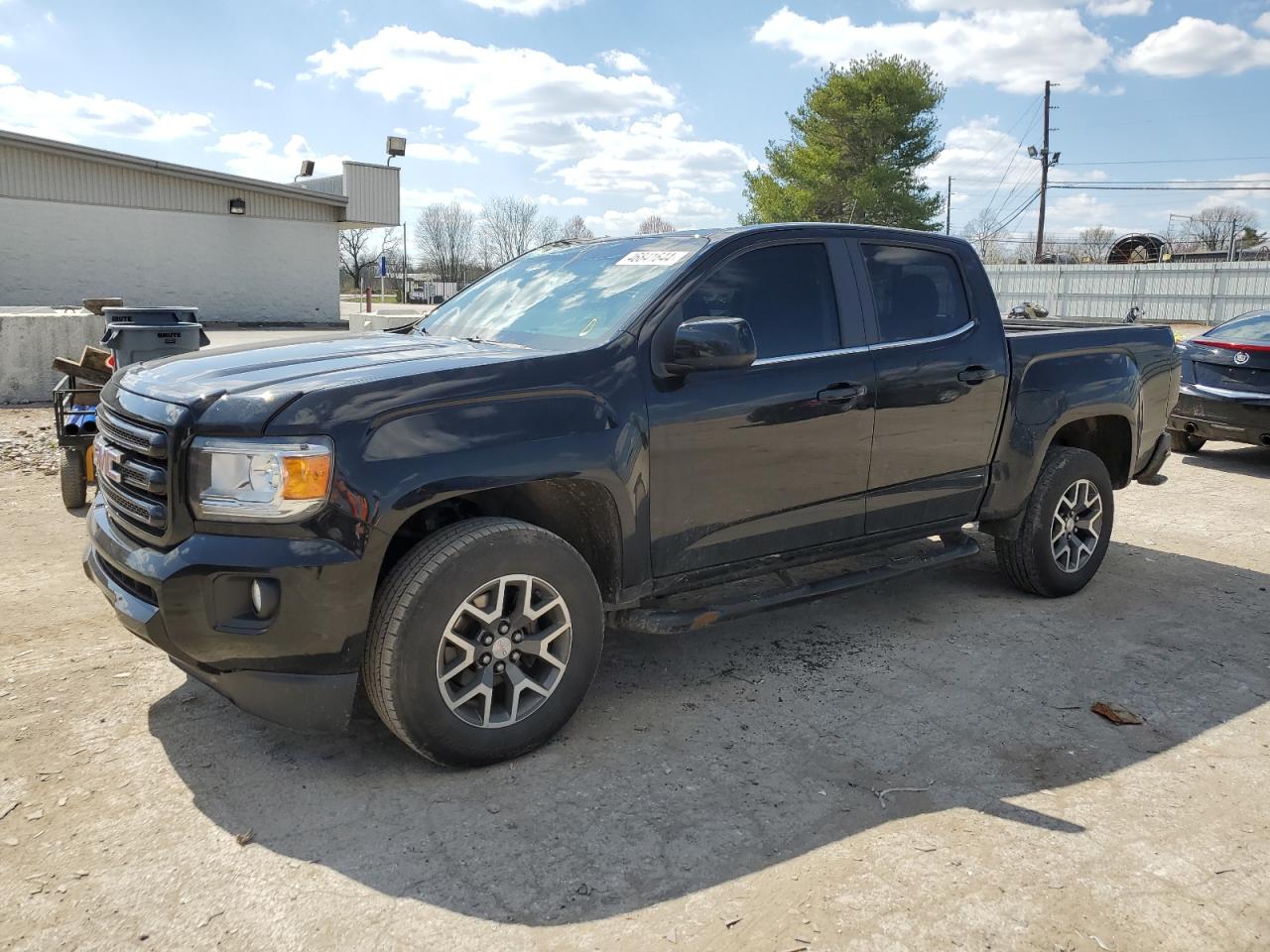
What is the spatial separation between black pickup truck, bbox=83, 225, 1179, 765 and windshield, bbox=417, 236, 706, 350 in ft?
0.06

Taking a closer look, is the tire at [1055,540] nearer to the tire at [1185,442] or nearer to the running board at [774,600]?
the running board at [774,600]

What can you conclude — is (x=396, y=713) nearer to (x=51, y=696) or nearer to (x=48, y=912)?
(x=48, y=912)

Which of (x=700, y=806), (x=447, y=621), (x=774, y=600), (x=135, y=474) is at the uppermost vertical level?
(x=135, y=474)

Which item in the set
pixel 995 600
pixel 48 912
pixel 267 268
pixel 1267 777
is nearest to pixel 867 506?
pixel 995 600

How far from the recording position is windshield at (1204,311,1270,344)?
919 cm

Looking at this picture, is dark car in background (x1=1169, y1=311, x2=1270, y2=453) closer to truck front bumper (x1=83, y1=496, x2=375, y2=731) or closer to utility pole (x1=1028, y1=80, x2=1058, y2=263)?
truck front bumper (x1=83, y1=496, x2=375, y2=731)

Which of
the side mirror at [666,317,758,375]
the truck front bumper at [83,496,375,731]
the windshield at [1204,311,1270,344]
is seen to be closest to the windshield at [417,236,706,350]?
the side mirror at [666,317,758,375]

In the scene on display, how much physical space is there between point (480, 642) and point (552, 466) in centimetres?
63

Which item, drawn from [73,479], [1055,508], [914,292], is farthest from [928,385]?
[73,479]

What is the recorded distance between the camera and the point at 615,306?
148 inches

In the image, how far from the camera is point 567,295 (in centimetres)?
409

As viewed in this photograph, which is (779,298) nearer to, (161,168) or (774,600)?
(774,600)

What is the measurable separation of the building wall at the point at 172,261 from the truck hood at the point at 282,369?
23.7 m

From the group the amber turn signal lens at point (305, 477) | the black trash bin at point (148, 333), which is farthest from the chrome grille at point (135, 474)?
the black trash bin at point (148, 333)
